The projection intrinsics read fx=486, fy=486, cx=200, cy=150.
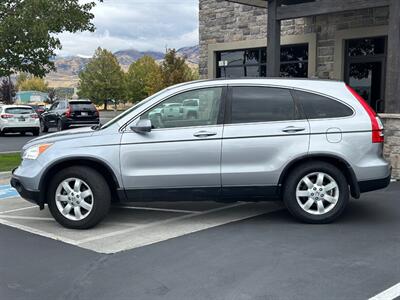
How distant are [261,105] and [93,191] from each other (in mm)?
2345


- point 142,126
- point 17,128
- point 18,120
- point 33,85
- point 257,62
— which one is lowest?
point 17,128

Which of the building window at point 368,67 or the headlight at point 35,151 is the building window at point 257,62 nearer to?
the building window at point 368,67

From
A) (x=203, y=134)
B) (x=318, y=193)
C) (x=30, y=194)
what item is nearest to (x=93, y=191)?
(x=30, y=194)

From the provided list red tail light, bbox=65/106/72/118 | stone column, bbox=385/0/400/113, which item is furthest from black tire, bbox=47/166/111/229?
red tail light, bbox=65/106/72/118

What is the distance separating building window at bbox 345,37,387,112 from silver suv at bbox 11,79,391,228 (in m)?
7.25

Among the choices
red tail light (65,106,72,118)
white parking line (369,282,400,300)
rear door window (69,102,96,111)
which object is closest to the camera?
white parking line (369,282,400,300)

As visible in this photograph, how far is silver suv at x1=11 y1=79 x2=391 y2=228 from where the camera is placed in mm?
5941

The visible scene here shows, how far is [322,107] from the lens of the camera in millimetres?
6133

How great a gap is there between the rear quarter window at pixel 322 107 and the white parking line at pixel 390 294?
2.58 meters

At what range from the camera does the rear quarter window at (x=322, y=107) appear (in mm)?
6090

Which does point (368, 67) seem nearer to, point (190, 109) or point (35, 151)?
point (190, 109)

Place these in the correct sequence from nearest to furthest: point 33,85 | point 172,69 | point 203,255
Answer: point 203,255 → point 172,69 → point 33,85

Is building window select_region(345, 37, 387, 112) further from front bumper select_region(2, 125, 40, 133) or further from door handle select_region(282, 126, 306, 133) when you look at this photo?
front bumper select_region(2, 125, 40, 133)

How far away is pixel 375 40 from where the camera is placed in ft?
42.0
